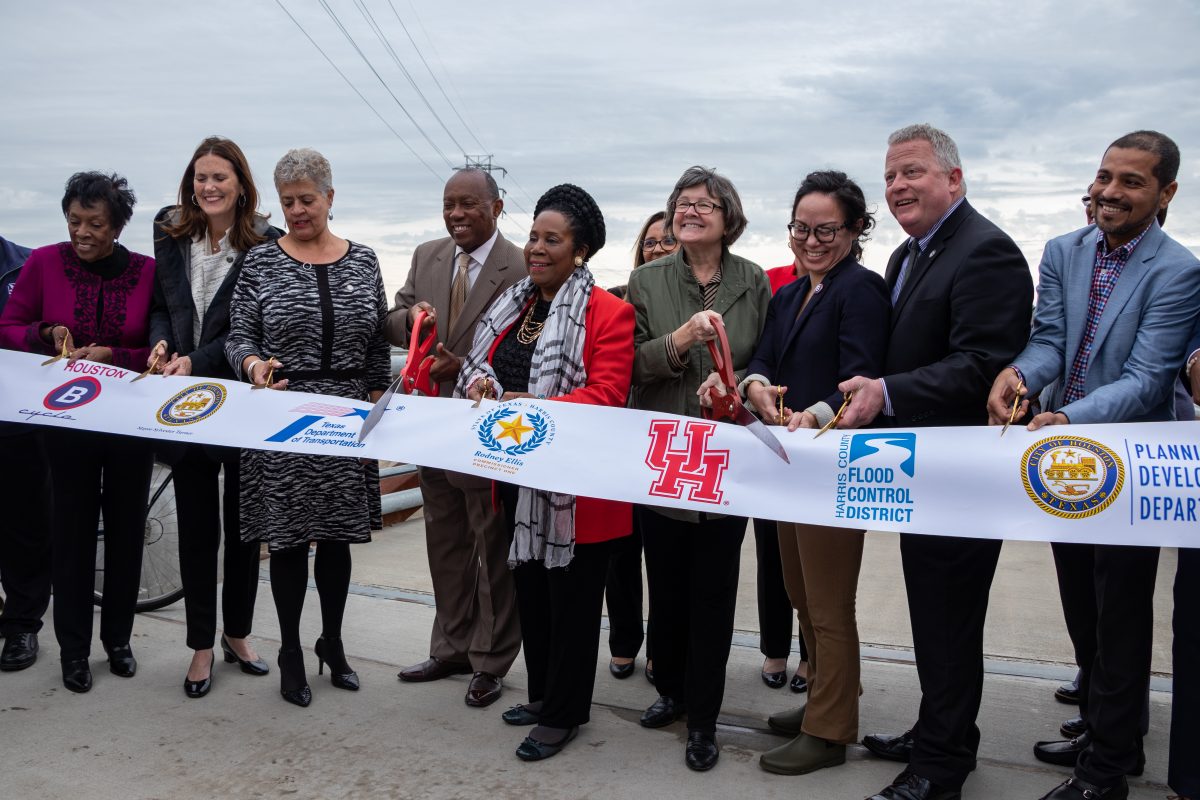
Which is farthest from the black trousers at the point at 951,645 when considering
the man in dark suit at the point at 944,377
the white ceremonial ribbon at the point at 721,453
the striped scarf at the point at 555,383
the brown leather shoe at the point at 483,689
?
the brown leather shoe at the point at 483,689

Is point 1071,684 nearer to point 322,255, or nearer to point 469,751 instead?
point 469,751

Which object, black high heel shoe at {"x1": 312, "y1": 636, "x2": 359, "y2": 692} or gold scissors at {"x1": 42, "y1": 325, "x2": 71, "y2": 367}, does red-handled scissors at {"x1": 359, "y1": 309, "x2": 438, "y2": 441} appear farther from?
gold scissors at {"x1": 42, "y1": 325, "x2": 71, "y2": 367}

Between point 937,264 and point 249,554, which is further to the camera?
point 249,554

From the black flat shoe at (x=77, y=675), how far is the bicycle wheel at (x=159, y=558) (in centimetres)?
96

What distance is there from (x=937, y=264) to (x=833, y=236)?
0.37 meters

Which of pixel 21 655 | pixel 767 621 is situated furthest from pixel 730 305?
pixel 21 655

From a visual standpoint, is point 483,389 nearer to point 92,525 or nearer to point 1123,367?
point 92,525

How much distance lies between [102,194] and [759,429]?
9.53 feet

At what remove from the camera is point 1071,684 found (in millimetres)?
4090

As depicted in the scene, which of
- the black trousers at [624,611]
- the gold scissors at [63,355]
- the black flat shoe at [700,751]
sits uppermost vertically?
the gold scissors at [63,355]

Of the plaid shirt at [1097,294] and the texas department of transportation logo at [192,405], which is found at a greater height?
the plaid shirt at [1097,294]

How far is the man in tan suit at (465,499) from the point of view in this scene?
417 centimetres

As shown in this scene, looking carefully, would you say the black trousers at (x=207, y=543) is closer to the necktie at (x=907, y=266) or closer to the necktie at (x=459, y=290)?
the necktie at (x=459, y=290)

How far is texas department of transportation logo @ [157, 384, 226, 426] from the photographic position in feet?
12.6
